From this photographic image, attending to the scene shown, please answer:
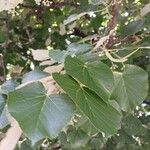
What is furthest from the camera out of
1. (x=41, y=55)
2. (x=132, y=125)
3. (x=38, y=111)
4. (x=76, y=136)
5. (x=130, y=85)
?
(x=132, y=125)

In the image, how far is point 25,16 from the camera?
2.33 metres

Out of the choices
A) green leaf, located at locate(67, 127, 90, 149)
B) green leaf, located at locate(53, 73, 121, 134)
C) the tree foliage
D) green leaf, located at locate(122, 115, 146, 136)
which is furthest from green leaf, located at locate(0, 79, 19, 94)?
green leaf, located at locate(122, 115, 146, 136)

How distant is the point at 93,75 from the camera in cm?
78

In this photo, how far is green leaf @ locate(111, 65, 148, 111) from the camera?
2.83 ft

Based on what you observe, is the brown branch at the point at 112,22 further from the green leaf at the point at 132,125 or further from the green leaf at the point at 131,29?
the green leaf at the point at 132,125

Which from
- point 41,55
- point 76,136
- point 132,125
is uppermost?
point 41,55

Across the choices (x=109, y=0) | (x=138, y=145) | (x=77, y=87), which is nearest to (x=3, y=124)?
(x=77, y=87)

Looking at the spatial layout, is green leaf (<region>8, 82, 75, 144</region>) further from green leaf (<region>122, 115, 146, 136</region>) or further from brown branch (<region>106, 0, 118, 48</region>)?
green leaf (<region>122, 115, 146, 136</region>)

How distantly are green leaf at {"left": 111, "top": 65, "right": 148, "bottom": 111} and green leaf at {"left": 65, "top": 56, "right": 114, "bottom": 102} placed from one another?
0.25ft

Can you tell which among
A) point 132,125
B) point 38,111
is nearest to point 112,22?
point 38,111

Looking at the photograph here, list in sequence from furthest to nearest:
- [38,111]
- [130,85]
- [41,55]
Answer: [41,55], [130,85], [38,111]

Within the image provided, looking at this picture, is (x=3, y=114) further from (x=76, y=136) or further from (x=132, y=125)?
(x=132, y=125)

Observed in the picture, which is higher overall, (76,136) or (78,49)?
(78,49)

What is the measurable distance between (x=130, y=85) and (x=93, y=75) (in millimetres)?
123
